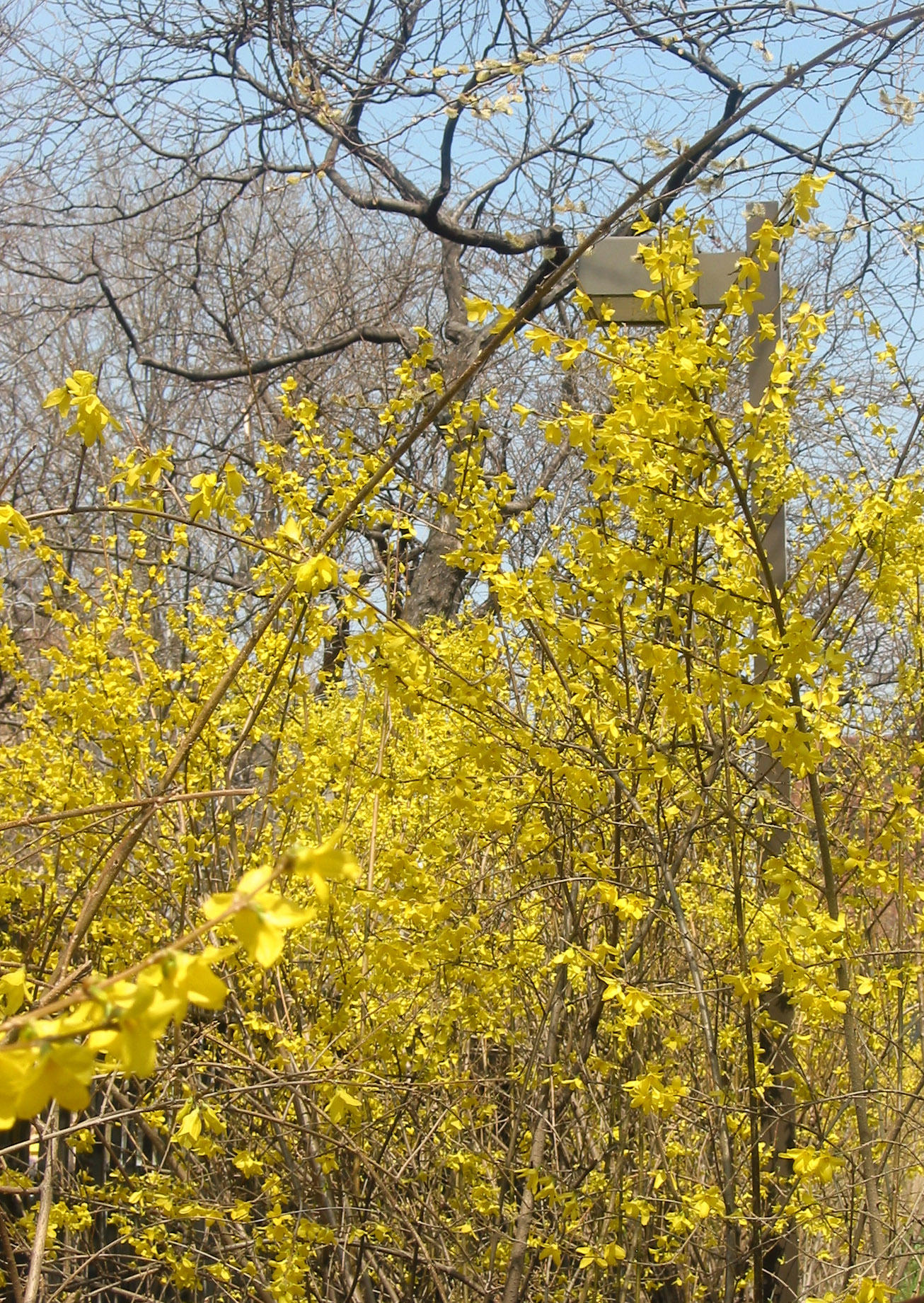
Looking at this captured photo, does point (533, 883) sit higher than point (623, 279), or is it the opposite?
point (623, 279)

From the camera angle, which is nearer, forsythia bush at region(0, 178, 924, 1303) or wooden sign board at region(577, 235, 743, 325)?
forsythia bush at region(0, 178, 924, 1303)

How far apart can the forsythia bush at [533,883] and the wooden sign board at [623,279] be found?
0.18 m

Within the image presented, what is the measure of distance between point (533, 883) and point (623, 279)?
1.53 m

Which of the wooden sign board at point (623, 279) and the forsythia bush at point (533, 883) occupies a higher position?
the wooden sign board at point (623, 279)

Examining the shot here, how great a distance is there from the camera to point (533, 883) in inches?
124

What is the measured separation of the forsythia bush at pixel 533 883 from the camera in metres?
2.54

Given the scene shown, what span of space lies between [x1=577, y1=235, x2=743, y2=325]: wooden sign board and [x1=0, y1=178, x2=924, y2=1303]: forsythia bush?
0.58 ft

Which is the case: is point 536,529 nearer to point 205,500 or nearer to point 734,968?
point 734,968

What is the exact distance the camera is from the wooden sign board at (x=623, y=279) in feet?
10.2

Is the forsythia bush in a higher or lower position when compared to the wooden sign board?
lower

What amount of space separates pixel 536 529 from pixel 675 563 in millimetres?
7180

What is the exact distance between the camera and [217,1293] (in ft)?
12.7

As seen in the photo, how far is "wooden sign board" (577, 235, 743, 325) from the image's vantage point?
3.12m

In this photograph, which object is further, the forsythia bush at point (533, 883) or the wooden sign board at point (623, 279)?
the wooden sign board at point (623, 279)
